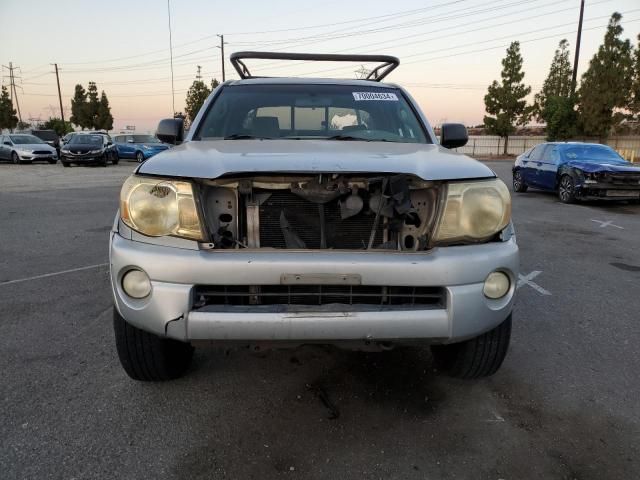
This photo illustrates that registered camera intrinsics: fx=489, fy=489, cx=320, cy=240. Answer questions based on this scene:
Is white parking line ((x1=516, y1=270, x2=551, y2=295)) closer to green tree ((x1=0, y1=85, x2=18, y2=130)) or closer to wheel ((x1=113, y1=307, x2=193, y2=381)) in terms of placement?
wheel ((x1=113, y1=307, x2=193, y2=381))

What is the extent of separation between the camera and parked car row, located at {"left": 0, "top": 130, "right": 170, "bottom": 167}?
75.0 feet

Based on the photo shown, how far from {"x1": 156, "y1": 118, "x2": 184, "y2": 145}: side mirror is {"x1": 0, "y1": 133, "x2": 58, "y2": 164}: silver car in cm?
2507

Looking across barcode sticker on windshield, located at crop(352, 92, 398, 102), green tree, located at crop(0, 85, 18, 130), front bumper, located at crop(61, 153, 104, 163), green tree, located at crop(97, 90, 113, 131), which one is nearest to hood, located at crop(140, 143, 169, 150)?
front bumper, located at crop(61, 153, 104, 163)

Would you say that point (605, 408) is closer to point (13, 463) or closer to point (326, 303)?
point (326, 303)

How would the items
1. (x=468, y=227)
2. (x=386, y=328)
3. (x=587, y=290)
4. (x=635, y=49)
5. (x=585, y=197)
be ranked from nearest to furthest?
(x=386, y=328)
(x=468, y=227)
(x=587, y=290)
(x=585, y=197)
(x=635, y=49)

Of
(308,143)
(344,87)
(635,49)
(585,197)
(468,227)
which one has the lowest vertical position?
(585,197)

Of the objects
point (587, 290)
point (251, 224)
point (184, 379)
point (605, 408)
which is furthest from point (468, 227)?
point (587, 290)

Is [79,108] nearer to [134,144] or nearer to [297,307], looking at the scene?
[134,144]

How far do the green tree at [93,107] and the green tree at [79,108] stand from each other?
Answer: 33 cm

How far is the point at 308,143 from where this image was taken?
281 centimetres

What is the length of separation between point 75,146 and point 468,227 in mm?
24208

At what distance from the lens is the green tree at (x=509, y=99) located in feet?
128

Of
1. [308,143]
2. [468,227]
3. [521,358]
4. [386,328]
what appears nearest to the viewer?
[386,328]

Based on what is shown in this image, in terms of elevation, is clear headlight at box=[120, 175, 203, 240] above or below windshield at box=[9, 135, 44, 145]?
above
